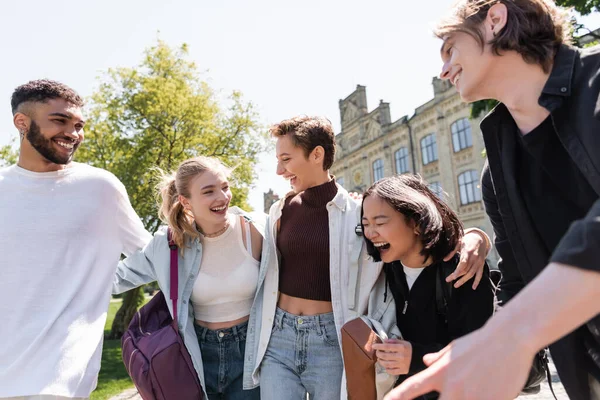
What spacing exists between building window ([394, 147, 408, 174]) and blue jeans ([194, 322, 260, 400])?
100.0 feet

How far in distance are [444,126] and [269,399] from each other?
2860cm

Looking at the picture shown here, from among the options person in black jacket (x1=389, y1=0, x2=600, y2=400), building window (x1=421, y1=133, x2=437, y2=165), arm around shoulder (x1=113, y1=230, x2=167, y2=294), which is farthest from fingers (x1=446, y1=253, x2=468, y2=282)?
building window (x1=421, y1=133, x2=437, y2=165)

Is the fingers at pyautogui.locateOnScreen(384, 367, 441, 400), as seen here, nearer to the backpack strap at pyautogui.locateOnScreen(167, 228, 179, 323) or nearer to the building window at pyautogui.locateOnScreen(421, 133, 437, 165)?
the backpack strap at pyautogui.locateOnScreen(167, 228, 179, 323)

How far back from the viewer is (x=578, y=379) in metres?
1.68

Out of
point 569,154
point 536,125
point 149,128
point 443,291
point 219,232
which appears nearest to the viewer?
point 569,154

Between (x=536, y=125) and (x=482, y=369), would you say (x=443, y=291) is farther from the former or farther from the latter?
(x=482, y=369)

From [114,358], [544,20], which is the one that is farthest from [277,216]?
[114,358]

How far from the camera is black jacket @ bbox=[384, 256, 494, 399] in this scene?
7.89ft

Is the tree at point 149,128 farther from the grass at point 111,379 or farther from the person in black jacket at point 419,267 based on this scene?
the person in black jacket at point 419,267

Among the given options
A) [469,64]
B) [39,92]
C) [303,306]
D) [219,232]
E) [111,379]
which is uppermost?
[39,92]

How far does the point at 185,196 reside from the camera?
3414 millimetres

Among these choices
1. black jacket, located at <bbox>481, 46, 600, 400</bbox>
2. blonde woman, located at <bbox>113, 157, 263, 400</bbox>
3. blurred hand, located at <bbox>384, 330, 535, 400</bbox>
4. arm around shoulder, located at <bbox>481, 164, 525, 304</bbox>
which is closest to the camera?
blurred hand, located at <bbox>384, 330, 535, 400</bbox>

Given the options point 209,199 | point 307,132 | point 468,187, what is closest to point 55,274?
point 209,199

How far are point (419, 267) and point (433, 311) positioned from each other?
26 centimetres
